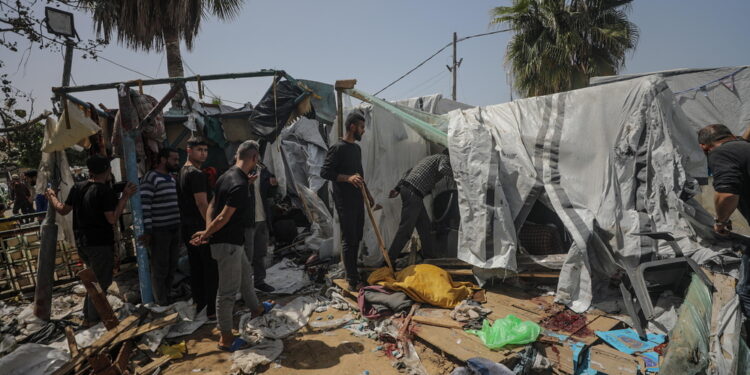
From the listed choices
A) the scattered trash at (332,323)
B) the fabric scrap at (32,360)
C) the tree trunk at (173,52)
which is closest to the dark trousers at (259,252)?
the scattered trash at (332,323)

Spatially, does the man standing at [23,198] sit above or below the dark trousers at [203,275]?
above

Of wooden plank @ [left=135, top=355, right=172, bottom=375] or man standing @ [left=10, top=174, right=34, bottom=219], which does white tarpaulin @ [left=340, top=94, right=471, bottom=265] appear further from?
man standing @ [left=10, top=174, right=34, bottom=219]

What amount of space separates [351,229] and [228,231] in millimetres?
1518

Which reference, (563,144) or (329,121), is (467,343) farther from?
(329,121)

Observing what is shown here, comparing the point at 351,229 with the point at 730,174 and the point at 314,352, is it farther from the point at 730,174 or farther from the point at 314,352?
the point at 730,174

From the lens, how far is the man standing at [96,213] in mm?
3588

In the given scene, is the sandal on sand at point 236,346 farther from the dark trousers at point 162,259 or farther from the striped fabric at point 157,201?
the striped fabric at point 157,201

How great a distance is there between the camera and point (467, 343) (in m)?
2.92

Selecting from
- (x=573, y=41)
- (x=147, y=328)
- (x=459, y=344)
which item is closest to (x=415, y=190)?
(x=459, y=344)

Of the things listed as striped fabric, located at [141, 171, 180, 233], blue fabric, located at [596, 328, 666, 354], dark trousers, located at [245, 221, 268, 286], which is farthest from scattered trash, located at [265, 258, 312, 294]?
blue fabric, located at [596, 328, 666, 354]

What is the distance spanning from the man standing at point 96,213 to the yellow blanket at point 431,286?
300 cm

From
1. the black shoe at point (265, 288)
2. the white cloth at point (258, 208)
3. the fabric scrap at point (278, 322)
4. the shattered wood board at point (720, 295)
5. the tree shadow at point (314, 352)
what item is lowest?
the tree shadow at point (314, 352)

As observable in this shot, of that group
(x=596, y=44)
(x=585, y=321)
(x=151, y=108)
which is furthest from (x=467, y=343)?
(x=596, y=44)

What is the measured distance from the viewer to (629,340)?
9.29ft
